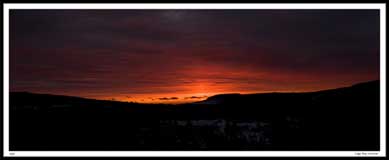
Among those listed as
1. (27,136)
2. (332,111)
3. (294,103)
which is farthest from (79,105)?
(332,111)

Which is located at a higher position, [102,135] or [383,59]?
[383,59]

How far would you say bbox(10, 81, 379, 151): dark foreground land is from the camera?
11.1ft

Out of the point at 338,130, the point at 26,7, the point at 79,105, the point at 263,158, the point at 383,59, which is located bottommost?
the point at 263,158

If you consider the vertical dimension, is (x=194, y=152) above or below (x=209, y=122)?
below

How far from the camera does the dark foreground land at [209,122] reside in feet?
11.1

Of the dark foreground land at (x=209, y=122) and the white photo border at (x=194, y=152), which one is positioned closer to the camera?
the white photo border at (x=194, y=152)

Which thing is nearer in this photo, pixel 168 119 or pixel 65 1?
pixel 65 1

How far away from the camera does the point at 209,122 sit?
3.57 metres

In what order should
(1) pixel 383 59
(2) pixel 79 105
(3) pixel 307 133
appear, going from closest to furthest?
(1) pixel 383 59 < (3) pixel 307 133 < (2) pixel 79 105

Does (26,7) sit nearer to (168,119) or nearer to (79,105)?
(79,105)

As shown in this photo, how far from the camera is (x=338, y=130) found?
356cm

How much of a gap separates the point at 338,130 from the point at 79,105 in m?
2.58

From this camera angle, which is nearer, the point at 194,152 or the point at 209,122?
the point at 194,152

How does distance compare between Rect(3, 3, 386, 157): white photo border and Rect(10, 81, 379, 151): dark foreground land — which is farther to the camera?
Rect(10, 81, 379, 151): dark foreground land
